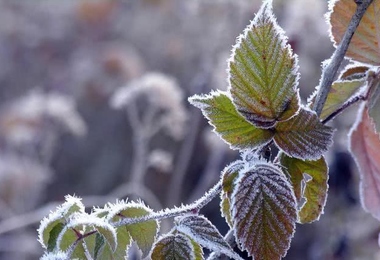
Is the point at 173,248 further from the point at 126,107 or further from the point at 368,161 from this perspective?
the point at 126,107

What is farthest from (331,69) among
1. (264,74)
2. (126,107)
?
(126,107)

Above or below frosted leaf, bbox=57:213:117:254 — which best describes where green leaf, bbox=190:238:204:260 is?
below

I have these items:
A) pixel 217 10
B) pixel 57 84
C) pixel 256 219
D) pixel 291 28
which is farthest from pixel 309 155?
pixel 57 84

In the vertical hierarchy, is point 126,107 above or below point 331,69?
above

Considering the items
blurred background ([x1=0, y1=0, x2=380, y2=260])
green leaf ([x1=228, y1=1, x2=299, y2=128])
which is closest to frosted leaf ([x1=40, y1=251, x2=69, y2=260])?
green leaf ([x1=228, y1=1, x2=299, y2=128])

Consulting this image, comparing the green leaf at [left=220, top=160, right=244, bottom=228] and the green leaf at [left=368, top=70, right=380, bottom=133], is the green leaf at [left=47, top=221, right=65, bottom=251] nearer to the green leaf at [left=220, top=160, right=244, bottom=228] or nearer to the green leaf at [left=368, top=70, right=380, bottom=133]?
the green leaf at [left=220, top=160, right=244, bottom=228]

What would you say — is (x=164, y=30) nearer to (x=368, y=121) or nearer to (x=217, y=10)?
(x=217, y=10)
